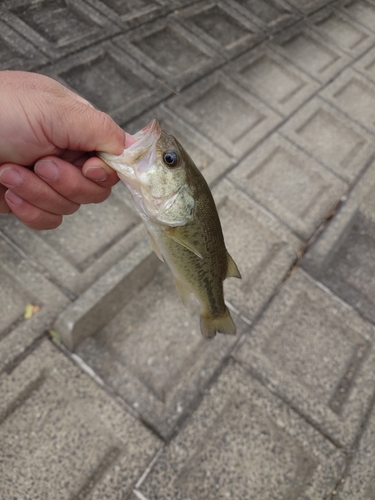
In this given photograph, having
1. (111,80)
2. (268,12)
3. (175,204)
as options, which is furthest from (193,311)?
(268,12)

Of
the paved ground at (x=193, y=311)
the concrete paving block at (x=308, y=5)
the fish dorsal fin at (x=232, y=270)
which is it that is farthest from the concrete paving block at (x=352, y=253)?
the concrete paving block at (x=308, y=5)

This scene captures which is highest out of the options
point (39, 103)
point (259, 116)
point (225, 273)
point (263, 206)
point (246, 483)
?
point (39, 103)

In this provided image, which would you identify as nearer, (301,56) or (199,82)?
(199,82)

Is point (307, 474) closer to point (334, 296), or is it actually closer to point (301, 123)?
point (334, 296)

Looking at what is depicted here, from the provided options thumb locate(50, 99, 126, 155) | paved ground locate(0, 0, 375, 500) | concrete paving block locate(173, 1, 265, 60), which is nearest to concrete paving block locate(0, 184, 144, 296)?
paved ground locate(0, 0, 375, 500)

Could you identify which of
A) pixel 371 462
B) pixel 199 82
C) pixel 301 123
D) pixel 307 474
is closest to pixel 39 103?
pixel 307 474
